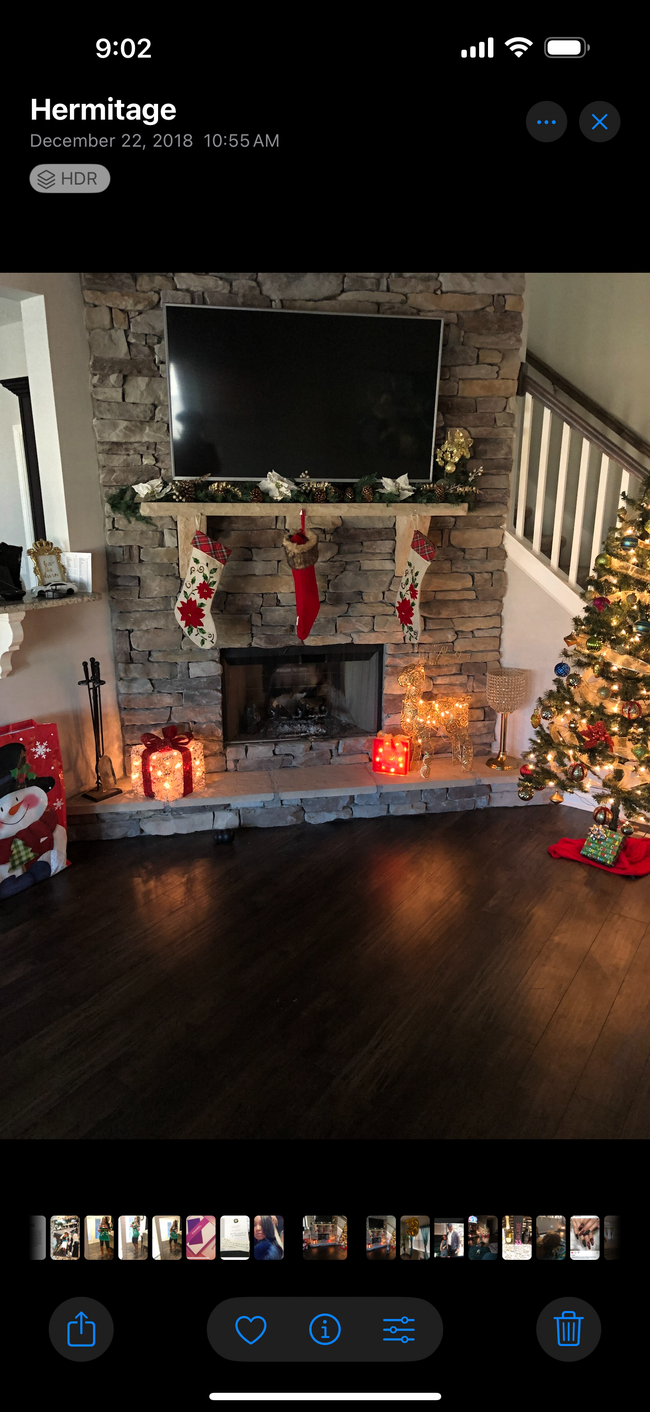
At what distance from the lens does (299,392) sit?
10.9 ft

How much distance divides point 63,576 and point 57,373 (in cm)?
85

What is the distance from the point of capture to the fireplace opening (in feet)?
12.9

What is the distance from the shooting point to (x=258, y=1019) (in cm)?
229

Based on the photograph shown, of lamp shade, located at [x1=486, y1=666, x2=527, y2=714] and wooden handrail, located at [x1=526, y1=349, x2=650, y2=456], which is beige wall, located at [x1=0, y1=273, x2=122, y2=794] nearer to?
lamp shade, located at [x1=486, y1=666, x2=527, y2=714]

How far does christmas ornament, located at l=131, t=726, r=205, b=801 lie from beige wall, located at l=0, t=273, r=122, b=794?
0.28 meters

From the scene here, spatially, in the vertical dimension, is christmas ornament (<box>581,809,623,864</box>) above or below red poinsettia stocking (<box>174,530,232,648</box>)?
below

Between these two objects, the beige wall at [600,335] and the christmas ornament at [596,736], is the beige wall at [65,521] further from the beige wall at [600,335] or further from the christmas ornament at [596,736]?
the beige wall at [600,335]

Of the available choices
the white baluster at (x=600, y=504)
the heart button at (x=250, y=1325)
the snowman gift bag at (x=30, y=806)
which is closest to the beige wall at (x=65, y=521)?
the snowman gift bag at (x=30, y=806)

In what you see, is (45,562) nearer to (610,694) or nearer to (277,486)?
(277,486)

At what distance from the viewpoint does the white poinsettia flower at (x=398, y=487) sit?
→ 343 centimetres

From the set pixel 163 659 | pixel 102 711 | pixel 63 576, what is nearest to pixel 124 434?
pixel 63 576

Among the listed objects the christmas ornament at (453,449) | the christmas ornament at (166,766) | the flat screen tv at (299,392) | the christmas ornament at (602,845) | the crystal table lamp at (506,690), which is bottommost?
the christmas ornament at (602,845)
